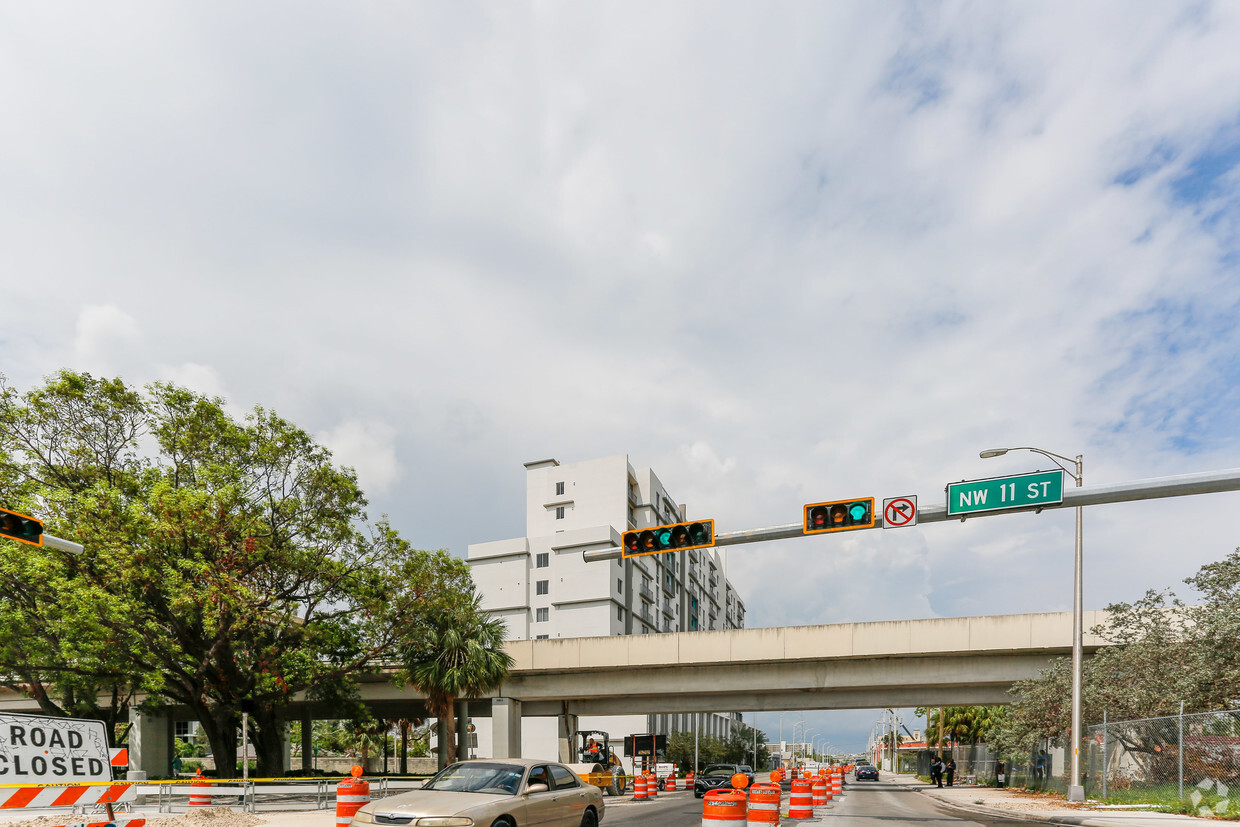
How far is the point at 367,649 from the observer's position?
128 feet

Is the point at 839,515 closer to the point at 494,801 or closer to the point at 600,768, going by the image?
the point at 494,801

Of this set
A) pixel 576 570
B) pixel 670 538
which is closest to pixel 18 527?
pixel 670 538

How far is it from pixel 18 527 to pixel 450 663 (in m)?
26.2

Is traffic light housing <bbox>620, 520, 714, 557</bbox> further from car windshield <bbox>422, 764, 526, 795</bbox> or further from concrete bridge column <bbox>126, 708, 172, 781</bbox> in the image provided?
concrete bridge column <bbox>126, 708, 172, 781</bbox>

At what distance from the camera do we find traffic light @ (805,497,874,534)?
18.3 meters

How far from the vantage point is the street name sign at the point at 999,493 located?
1745 cm

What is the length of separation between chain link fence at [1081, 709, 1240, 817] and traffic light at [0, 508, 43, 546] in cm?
2336

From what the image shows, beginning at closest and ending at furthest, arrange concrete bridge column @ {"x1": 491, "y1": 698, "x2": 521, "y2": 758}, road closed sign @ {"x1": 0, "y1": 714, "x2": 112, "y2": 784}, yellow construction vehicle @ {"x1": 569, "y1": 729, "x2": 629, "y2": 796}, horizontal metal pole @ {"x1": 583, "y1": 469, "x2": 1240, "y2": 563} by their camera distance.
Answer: road closed sign @ {"x1": 0, "y1": 714, "x2": 112, "y2": 784} < horizontal metal pole @ {"x1": 583, "y1": 469, "x2": 1240, "y2": 563} < yellow construction vehicle @ {"x1": 569, "y1": 729, "x2": 629, "y2": 796} < concrete bridge column @ {"x1": 491, "y1": 698, "x2": 521, "y2": 758}

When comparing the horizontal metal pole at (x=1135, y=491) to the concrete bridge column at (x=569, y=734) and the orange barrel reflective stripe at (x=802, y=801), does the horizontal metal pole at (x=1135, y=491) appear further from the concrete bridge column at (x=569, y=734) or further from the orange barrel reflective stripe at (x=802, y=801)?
the concrete bridge column at (x=569, y=734)

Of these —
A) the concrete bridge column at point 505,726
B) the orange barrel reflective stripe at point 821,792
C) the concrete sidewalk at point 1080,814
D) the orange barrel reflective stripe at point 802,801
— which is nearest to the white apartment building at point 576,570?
the concrete bridge column at point 505,726

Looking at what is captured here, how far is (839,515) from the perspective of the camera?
18547 millimetres

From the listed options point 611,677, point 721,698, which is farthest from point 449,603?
point 721,698

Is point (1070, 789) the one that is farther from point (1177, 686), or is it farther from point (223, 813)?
point (223, 813)

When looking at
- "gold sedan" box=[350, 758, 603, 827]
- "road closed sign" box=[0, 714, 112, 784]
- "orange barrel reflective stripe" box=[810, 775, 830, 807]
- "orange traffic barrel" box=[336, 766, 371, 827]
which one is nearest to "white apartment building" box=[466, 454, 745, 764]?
"orange barrel reflective stripe" box=[810, 775, 830, 807]
